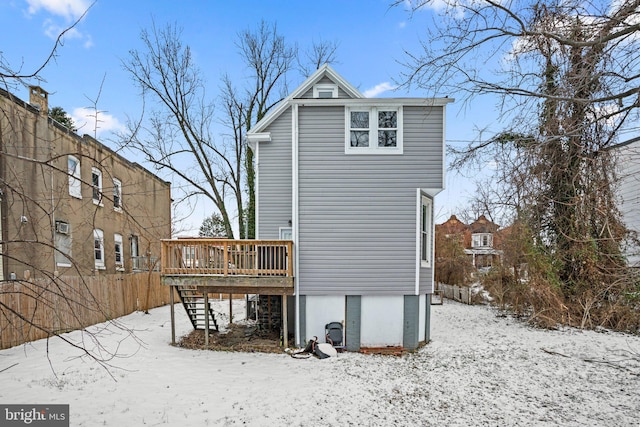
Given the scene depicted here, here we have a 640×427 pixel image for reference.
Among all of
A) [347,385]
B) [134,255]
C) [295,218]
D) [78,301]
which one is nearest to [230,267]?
[295,218]

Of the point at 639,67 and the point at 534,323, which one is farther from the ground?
the point at 639,67

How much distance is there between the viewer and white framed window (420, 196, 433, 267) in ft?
30.5

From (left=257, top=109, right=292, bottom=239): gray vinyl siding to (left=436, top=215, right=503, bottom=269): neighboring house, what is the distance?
36.3 feet

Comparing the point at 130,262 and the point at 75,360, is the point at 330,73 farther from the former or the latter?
the point at 130,262

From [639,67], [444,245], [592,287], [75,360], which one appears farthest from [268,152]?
[444,245]

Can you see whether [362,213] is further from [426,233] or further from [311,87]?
[311,87]

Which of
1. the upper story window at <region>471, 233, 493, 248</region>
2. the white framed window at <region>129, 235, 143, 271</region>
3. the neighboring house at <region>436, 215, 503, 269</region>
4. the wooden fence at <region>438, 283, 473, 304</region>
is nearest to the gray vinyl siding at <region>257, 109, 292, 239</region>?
the white framed window at <region>129, 235, 143, 271</region>

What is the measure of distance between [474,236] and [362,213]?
26.6m

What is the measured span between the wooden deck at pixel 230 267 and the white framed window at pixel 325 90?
4.41m

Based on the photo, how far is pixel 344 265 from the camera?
28.7 feet

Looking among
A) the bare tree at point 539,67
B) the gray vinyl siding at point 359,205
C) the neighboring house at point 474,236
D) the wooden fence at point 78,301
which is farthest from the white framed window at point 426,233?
the neighboring house at point 474,236

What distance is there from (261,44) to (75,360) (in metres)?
16.1

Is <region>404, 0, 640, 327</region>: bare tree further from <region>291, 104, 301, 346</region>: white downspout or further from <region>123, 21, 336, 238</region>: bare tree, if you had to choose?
<region>123, 21, 336, 238</region>: bare tree

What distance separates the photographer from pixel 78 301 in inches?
375
